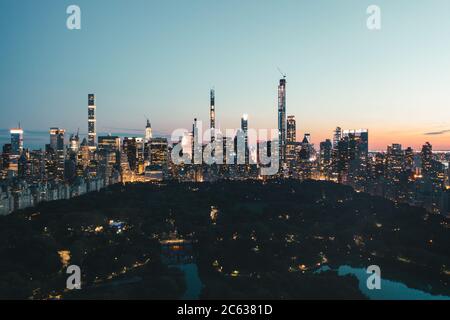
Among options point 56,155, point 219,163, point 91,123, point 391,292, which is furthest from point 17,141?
point 391,292

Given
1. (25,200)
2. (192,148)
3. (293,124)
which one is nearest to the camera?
(25,200)

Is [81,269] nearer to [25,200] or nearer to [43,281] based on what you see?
[43,281]

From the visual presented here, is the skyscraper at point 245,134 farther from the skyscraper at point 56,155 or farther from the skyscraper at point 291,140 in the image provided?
the skyscraper at point 56,155

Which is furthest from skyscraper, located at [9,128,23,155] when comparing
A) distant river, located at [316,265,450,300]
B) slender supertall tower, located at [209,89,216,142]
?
distant river, located at [316,265,450,300]

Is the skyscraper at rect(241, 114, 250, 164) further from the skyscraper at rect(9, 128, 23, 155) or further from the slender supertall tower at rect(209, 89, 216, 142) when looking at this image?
the skyscraper at rect(9, 128, 23, 155)

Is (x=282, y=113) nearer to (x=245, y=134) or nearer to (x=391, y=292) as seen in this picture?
(x=245, y=134)
